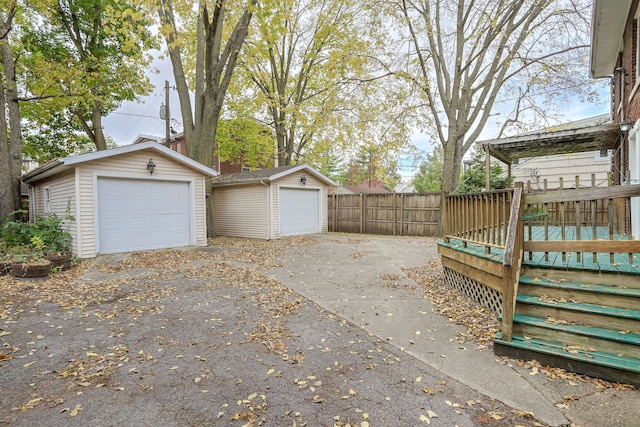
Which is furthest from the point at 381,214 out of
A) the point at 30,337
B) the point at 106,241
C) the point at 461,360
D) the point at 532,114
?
the point at 30,337

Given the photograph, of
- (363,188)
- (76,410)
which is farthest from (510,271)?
(363,188)

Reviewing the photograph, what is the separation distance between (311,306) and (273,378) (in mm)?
1993

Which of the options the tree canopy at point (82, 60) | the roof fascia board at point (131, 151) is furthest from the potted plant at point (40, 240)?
the tree canopy at point (82, 60)

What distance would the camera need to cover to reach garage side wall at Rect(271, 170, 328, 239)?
12.9 m

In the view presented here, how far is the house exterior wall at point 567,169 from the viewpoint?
584 inches

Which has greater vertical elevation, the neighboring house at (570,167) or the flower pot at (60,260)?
the neighboring house at (570,167)

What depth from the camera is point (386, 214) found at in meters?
15.1

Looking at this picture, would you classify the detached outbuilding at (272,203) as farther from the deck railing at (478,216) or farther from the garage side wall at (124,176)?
the deck railing at (478,216)

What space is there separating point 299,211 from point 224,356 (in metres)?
11.0

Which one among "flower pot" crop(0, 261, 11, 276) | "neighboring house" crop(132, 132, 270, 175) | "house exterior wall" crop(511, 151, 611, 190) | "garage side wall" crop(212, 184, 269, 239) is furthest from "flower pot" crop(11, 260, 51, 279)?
"house exterior wall" crop(511, 151, 611, 190)

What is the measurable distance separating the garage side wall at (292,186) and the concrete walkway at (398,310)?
11.0ft

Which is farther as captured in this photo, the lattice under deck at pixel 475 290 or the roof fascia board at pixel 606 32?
the roof fascia board at pixel 606 32

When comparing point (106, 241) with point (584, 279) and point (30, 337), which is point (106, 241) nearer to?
point (30, 337)

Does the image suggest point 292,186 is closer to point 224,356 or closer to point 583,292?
point 224,356
